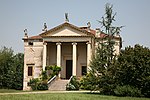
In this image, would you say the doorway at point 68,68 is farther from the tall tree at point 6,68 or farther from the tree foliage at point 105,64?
the tree foliage at point 105,64

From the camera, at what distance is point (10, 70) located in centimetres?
5697

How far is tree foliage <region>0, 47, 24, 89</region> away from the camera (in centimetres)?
5491

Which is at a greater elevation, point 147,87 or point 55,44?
point 55,44

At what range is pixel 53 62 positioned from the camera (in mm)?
49875

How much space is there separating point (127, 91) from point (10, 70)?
34.7 m

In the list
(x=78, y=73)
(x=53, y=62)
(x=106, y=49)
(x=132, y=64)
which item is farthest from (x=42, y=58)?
(x=132, y=64)

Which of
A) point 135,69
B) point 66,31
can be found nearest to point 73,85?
point 66,31

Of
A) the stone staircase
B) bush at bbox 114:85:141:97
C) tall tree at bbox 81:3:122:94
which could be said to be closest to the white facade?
the stone staircase

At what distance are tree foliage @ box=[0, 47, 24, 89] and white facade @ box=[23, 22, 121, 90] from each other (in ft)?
21.6

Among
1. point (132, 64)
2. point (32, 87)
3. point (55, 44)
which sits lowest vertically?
point (32, 87)

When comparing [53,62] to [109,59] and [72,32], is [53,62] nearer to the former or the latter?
[72,32]

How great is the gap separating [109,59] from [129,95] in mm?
5466

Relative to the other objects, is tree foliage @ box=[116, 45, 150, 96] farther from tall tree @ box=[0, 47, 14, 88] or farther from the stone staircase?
tall tree @ box=[0, 47, 14, 88]

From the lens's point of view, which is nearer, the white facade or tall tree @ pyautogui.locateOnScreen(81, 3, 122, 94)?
tall tree @ pyautogui.locateOnScreen(81, 3, 122, 94)
